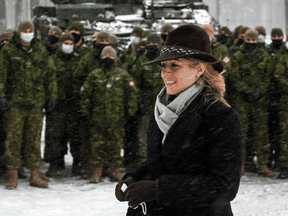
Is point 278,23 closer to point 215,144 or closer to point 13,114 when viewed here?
point 13,114

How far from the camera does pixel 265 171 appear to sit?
6.68 m

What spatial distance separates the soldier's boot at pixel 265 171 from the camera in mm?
6619

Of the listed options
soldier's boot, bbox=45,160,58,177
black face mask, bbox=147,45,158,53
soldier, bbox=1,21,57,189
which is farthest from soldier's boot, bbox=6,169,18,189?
black face mask, bbox=147,45,158,53

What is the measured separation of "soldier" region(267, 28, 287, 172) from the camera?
6645 millimetres

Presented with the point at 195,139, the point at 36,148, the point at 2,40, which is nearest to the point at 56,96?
the point at 36,148

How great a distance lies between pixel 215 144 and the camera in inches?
66.4

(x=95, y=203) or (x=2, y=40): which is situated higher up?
(x=2, y=40)

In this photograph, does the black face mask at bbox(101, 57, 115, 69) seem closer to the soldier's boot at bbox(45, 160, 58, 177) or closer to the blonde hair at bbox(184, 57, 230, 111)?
the soldier's boot at bbox(45, 160, 58, 177)

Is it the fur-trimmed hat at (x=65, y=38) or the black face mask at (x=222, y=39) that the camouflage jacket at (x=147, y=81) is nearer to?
the fur-trimmed hat at (x=65, y=38)

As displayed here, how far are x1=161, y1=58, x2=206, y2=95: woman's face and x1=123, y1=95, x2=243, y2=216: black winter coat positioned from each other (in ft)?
0.32

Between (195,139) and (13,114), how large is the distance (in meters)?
4.67

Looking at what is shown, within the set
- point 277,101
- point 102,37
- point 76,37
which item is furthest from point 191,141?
point 76,37

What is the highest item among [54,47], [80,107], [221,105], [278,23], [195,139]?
[221,105]

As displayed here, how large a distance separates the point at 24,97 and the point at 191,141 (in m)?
4.61
